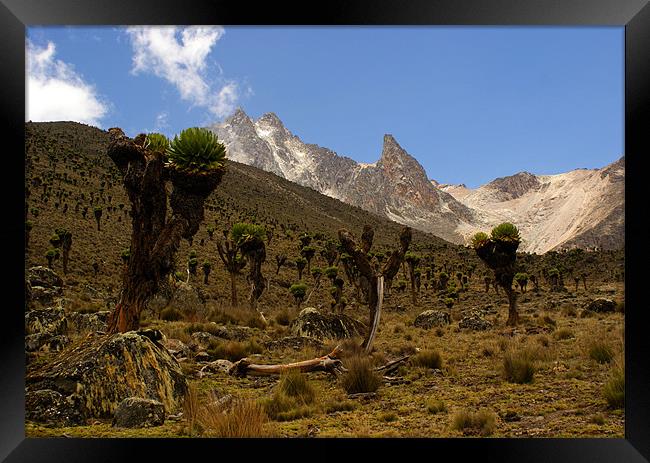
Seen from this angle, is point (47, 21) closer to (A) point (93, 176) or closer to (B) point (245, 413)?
(B) point (245, 413)

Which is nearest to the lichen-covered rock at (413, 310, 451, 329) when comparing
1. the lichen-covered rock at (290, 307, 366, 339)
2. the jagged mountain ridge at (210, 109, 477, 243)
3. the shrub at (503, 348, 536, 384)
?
the lichen-covered rock at (290, 307, 366, 339)

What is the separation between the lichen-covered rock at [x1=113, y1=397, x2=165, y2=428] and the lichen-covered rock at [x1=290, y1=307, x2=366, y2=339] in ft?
25.5

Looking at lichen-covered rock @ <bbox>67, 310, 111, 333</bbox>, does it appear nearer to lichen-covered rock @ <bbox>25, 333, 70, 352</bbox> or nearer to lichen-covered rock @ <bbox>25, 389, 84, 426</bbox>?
lichen-covered rock @ <bbox>25, 333, 70, 352</bbox>

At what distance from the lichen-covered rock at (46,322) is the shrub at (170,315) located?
4.53 meters

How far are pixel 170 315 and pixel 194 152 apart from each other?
7.52m

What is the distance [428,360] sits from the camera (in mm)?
9609

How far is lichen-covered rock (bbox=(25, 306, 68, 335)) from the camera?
32.9 ft

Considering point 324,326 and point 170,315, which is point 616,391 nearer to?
point 324,326

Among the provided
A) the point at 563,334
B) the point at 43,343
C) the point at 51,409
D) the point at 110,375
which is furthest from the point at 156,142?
the point at 563,334

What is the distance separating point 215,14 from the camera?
15.9ft

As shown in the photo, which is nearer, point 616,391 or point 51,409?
point 51,409

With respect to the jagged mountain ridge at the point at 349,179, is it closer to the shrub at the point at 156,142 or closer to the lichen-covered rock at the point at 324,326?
the lichen-covered rock at the point at 324,326
